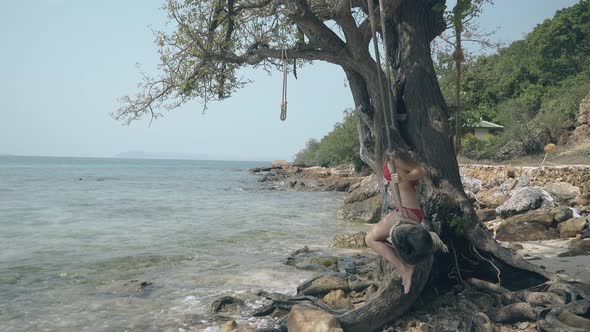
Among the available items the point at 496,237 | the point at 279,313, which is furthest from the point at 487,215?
the point at 279,313

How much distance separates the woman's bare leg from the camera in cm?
579

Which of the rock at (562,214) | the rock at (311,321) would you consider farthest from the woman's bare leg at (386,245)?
the rock at (562,214)

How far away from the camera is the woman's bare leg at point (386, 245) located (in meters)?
5.79

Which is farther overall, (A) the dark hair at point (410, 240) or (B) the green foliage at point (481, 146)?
(B) the green foliage at point (481, 146)

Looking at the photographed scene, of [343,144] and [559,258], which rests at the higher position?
[343,144]

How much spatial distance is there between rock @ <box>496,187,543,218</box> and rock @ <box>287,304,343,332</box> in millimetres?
12270

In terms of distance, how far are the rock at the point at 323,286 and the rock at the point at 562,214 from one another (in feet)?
27.3

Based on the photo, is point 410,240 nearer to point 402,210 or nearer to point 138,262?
point 402,210

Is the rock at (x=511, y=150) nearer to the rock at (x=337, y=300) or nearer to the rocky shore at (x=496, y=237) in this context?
the rocky shore at (x=496, y=237)

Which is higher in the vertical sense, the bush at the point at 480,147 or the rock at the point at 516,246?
the bush at the point at 480,147

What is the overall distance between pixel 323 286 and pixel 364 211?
1251cm

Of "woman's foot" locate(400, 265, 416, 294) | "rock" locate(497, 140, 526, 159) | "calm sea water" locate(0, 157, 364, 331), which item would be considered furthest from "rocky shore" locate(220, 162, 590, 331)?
"rock" locate(497, 140, 526, 159)

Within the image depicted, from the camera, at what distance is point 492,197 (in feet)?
66.2

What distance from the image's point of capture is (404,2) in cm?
760
